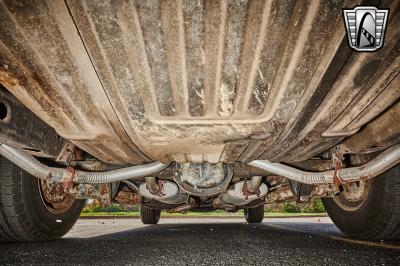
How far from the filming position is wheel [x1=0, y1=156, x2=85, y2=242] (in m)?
1.78

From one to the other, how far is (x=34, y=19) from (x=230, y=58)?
51 centimetres

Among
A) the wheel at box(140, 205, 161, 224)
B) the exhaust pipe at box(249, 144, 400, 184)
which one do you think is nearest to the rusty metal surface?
the exhaust pipe at box(249, 144, 400, 184)

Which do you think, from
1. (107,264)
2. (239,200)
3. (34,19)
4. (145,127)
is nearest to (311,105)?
(145,127)

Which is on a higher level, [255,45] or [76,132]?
[255,45]

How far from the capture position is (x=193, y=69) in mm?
827

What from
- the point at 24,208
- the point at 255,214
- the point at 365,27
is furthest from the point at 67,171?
the point at 255,214

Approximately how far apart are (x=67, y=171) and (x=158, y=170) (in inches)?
20.1

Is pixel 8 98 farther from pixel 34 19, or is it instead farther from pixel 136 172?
pixel 136 172

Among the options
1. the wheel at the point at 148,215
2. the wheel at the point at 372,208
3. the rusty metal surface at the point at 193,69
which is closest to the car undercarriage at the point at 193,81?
the rusty metal surface at the point at 193,69

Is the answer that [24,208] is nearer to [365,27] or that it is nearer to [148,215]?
[365,27]

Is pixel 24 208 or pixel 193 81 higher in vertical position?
pixel 193 81

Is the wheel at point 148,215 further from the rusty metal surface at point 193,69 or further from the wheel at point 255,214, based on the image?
the rusty metal surface at point 193,69

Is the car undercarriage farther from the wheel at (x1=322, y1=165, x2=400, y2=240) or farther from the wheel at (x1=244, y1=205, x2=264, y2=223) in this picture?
the wheel at (x1=244, y1=205, x2=264, y2=223)

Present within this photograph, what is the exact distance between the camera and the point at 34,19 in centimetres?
71
